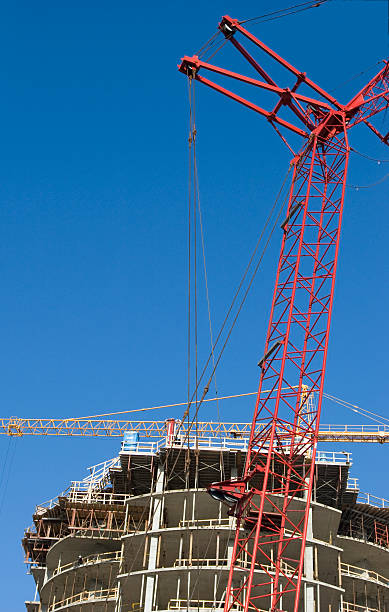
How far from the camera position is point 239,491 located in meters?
47.8

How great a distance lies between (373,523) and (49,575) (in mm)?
27345

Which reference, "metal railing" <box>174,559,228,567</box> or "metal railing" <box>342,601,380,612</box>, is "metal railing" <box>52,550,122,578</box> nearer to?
"metal railing" <box>174,559,228,567</box>

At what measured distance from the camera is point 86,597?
64375 millimetres

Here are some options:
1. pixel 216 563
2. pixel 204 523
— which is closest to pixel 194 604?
pixel 216 563

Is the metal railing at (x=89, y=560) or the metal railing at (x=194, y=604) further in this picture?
the metal railing at (x=89, y=560)

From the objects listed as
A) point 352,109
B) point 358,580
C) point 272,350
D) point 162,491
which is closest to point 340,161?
point 352,109

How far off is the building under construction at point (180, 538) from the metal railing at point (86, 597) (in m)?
0.12

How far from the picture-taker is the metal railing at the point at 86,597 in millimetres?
60094

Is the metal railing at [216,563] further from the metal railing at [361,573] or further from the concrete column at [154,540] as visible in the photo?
the metal railing at [361,573]

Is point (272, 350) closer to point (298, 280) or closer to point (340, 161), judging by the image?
point (298, 280)

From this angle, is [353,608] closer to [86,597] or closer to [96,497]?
[86,597]

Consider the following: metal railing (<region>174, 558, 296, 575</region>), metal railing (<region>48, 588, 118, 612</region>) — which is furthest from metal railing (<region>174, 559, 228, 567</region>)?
metal railing (<region>48, 588, 118, 612</region>)

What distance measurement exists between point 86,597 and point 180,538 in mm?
11628

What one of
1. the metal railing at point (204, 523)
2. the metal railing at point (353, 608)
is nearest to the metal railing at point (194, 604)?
the metal railing at point (204, 523)
